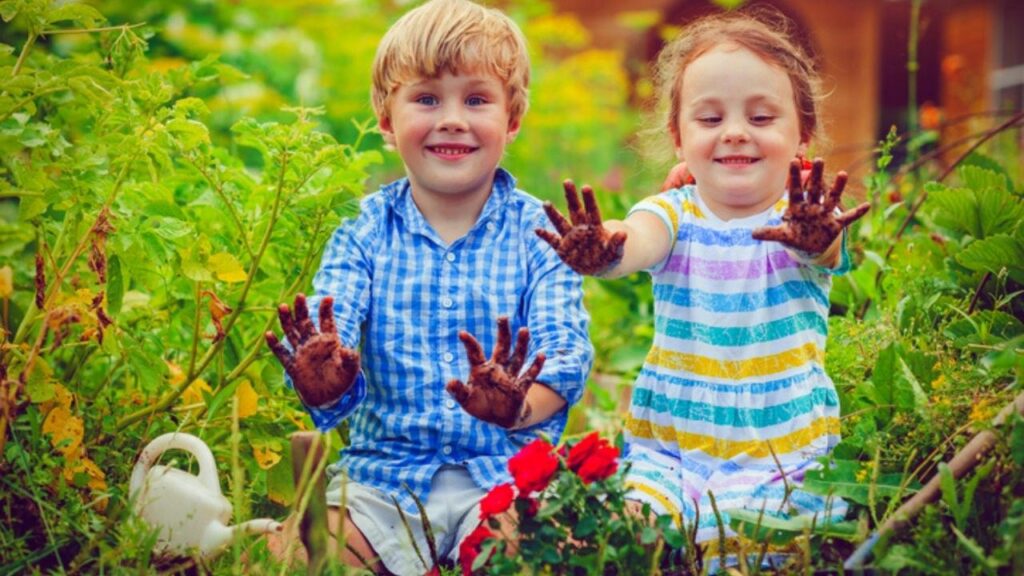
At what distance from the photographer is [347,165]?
2449mm

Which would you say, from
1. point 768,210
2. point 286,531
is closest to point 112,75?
point 286,531

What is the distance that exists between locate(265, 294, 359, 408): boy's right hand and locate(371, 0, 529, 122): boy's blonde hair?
1.96ft

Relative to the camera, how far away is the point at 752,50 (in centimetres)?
221

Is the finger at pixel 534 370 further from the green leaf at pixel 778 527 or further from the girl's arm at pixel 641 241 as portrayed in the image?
the green leaf at pixel 778 527

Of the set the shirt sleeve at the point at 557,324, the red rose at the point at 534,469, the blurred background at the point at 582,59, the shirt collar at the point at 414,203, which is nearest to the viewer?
the red rose at the point at 534,469

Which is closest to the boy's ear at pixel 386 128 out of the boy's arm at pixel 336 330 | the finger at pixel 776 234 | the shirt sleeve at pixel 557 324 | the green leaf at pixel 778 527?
the boy's arm at pixel 336 330

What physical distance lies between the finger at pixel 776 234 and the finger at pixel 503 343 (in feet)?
1.51

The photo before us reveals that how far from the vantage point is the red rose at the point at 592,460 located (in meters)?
1.84

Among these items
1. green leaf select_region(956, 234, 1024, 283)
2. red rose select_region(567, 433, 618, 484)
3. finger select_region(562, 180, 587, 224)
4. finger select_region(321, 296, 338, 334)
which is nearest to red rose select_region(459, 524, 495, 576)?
red rose select_region(567, 433, 618, 484)

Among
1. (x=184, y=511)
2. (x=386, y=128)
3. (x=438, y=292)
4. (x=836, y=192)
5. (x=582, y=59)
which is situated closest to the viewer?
(x=836, y=192)

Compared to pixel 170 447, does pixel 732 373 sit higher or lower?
higher

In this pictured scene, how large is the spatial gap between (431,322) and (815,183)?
0.85 meters

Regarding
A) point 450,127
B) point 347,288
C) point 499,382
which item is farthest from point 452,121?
point 499,382

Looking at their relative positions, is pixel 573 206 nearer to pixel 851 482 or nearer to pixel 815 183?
pixel 815 183
